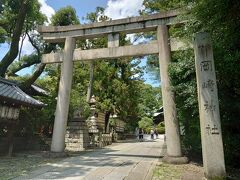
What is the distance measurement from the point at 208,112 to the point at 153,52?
16.5 ft

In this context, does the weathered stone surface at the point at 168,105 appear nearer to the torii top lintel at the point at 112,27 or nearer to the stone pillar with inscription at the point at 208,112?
the torii top lintel at the point at 112,27

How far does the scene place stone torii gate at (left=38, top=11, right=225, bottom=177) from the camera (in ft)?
24.2

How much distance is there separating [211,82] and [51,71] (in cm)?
1674

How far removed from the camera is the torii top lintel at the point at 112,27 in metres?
11.6

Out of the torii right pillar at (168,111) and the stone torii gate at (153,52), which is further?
the torii right pillar at (168,111)

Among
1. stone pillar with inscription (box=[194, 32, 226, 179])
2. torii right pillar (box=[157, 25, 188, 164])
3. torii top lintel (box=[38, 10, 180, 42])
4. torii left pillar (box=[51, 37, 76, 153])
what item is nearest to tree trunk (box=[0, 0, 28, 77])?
torii top lintel (box=[38, 10, 180, 42])

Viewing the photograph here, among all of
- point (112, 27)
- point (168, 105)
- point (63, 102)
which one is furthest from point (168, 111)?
point (63, 102)

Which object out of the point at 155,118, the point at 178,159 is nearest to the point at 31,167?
the point at 178,159

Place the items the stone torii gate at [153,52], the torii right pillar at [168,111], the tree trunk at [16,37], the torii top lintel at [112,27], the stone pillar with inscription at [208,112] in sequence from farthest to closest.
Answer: the tree trunk at [16,37] → the torii top lintel at [112,27] → the torii right pillar at [168,111] → the stone torii gate at [153,52] → the stone pillar with inscription at [208,112]

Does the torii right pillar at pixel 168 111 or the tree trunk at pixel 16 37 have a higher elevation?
the tree trunk at pixel 16 37

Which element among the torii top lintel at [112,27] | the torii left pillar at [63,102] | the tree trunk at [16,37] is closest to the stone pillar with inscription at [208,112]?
the torii top lintel at [112,27]

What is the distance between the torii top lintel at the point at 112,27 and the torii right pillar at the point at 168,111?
663 mm

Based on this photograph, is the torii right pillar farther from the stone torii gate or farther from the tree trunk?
the tree trunk

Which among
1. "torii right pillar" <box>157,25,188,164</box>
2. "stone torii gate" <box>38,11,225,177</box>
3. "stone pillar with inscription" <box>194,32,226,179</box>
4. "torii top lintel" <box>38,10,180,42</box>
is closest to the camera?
"stone pillar with inscription" <box>194,32,226,179</box>
